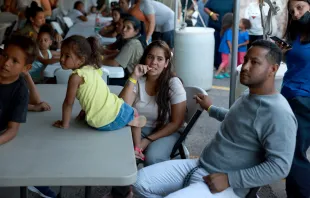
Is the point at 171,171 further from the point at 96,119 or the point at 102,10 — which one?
the point at 102,10

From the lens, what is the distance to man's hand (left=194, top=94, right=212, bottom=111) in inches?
96.7

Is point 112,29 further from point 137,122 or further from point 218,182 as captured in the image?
point 218,182

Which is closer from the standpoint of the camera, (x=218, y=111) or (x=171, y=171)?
(x=171, y=171)

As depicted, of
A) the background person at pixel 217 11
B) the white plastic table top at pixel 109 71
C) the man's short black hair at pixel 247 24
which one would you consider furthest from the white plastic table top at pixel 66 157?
the background person at pixel 217 11

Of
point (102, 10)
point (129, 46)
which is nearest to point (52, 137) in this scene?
point (129, 46)

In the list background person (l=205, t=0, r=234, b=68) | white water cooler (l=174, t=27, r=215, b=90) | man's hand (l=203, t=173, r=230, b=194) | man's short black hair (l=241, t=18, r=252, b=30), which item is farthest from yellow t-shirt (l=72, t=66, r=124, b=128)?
background person (l=205, t=0, r=234, b=68)

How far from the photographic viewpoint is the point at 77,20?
921 cm

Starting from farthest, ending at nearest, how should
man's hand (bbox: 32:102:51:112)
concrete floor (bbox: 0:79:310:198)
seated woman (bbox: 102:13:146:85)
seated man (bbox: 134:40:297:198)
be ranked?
seated woman (bbox: 102:13:146:85), concrete floor (bbox: 0:79:310:198), man's hand (bbox: 32:102:51:112), seated man (bbox: 134:40:297:198)

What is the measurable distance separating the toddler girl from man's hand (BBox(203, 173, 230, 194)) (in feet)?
1.54

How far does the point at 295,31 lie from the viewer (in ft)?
8.73

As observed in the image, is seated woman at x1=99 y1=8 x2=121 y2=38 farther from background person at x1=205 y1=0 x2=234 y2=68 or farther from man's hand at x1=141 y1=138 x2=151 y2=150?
man's hand at x1=141 y1=138 x2=151 y2=150

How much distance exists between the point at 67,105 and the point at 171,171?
0.61 metres

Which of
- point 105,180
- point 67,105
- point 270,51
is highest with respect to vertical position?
point 270,51

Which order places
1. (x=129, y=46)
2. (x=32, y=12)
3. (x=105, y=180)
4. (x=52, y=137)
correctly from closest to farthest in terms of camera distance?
1. (x=105, y=180)
2. (x=52, y=137)
3. (x=129, y=46)
4. (x=32, y=12)
